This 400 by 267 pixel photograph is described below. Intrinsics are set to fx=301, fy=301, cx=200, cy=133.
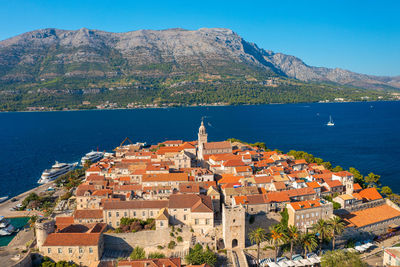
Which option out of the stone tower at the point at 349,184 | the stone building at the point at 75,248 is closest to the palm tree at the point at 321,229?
the stone tower at the point at 349,184

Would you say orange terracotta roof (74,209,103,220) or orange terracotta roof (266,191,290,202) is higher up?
orange terracotta roof (266,191,290,202)

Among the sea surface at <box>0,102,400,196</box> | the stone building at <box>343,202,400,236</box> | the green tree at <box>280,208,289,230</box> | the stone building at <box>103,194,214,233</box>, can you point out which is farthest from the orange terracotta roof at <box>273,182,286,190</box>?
the sea surface at <box>0,102,400,196</box>

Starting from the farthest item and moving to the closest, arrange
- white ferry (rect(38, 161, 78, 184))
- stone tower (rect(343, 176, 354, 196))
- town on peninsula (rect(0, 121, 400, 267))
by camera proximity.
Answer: white ferry (rect(38, 161, 78, 184)) < stone tower (rect(343, 176, 354, 196)) < town on peninsula (rect(0, 121, 400, 267))

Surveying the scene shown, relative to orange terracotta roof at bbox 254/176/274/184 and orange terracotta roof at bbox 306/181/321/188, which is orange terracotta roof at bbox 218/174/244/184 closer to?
orange terracotta roof at bbox 254/176/274/184

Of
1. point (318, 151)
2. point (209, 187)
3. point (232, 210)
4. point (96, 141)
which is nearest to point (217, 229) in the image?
point (232, 210)

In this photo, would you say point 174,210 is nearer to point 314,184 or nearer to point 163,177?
point 163,177

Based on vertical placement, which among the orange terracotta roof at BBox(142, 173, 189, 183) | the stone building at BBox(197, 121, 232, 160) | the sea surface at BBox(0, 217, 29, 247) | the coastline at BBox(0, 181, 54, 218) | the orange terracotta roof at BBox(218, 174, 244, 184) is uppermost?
the stone building at BBox(197, 121, 232, 160)

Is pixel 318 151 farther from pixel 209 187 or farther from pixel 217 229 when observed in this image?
pixel 217 229
